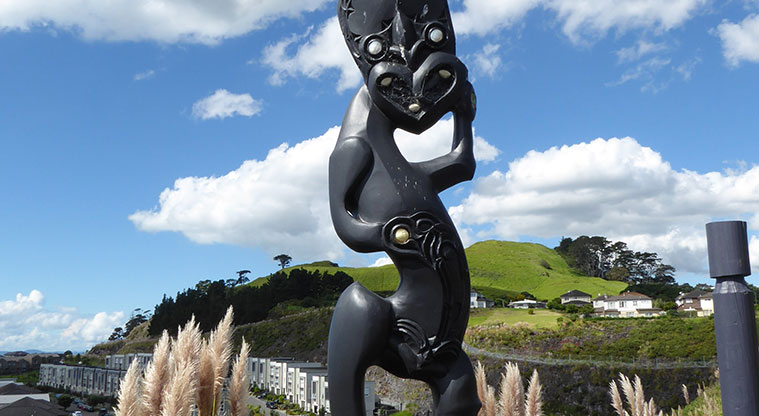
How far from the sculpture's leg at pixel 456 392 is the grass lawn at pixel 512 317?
32.4 meters

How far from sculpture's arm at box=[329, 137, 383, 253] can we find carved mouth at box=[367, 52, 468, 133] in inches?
11.5

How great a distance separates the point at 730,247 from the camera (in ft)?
6.58

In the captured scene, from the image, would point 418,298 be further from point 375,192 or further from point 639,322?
point 639,322

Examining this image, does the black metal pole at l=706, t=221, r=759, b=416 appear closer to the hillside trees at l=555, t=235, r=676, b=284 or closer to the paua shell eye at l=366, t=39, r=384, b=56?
the paua shell eye at l=366, t=39, r=384, b=56

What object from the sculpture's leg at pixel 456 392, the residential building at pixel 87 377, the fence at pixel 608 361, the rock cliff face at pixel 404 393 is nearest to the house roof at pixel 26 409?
the rock cliff face at pixel 404 393

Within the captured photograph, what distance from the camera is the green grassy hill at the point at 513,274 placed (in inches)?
2566

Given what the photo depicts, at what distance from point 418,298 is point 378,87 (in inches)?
48.6

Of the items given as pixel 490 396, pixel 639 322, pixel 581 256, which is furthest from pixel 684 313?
pixel 581 256

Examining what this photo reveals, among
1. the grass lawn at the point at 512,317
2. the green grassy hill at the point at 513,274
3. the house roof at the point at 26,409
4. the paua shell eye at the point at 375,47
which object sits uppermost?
the green grassy hill at the point at 513,274

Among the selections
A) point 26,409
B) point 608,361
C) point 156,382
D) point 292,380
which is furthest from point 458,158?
point 292,380

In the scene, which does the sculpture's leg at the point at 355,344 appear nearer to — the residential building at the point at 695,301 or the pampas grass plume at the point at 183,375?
the pampas grass plume at the point at 183,375

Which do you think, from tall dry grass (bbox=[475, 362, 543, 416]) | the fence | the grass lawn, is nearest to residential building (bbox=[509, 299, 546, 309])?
the grass lawn

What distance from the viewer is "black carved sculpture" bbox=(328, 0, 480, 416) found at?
3064 millimetres

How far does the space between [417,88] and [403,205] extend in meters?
0.72
